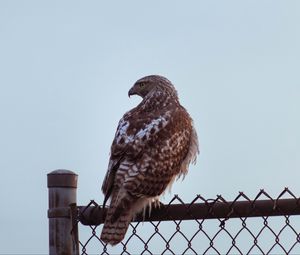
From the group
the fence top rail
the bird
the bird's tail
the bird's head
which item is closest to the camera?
the fence top rail

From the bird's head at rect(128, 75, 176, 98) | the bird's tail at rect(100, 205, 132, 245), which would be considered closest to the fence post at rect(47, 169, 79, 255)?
the bird's tail at rect(100, 205, 132, 245)

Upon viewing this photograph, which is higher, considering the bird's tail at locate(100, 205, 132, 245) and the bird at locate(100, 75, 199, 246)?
the bird at locate(100, 75, 199, 246)

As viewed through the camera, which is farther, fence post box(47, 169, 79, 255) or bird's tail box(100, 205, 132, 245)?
bird's tail box(100, 205, 132, 245)

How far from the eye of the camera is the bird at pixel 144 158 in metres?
4.52

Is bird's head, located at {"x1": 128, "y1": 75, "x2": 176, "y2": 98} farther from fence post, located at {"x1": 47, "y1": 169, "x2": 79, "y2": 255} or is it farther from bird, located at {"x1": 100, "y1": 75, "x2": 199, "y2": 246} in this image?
fence post, located at {"x1": 47, "y1": 169, "x2": 79, "y2": 255}

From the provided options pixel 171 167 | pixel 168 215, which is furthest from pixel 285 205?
pixel 171 167

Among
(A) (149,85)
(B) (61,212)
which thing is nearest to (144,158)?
(B) (61,212)

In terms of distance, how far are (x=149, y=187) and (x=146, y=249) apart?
141cm

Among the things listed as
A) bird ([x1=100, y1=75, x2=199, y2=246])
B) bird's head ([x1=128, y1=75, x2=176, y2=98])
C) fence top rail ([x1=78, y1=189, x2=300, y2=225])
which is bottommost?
fence top rail ([x1=78, y1=189, x2=300, y2=225])

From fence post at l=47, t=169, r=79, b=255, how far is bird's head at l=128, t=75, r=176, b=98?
3.92 meters

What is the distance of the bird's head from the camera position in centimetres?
763

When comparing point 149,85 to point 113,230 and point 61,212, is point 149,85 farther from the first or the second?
point 61,212

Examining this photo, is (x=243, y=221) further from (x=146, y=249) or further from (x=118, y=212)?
(x=118, y=212)

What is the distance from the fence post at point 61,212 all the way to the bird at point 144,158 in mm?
405
